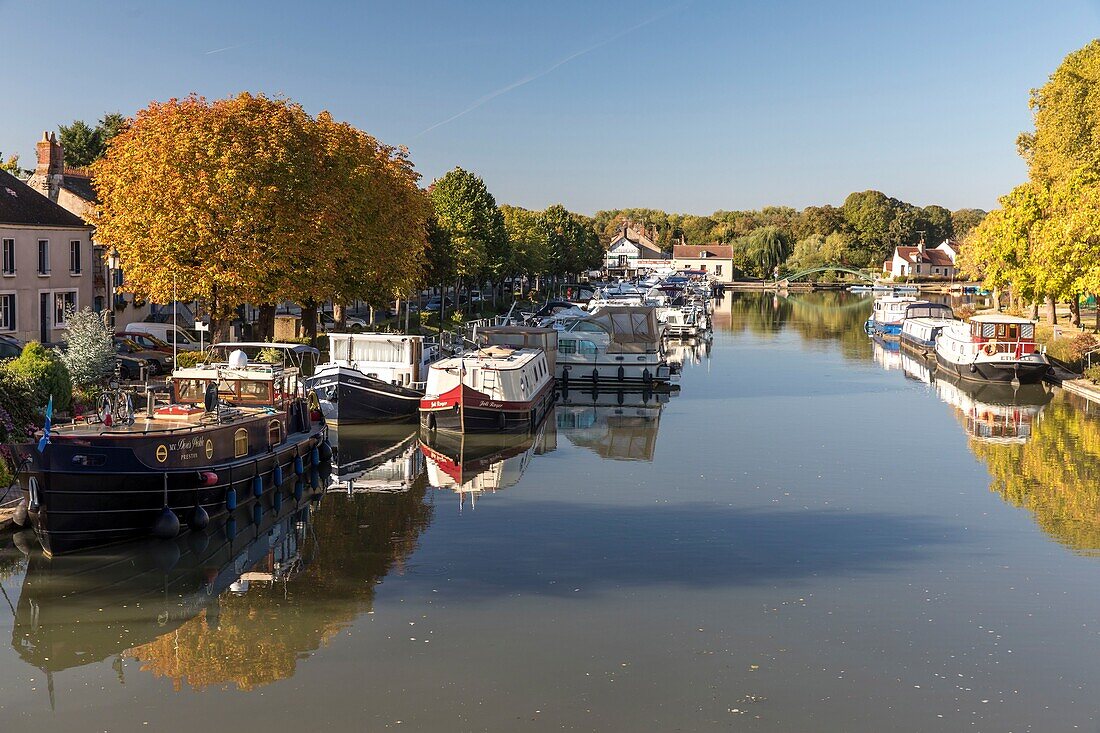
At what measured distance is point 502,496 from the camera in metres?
31.1

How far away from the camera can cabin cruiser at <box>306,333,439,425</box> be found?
133ft

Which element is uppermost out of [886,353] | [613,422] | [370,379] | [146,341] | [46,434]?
[146,341]

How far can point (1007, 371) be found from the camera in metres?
54.5

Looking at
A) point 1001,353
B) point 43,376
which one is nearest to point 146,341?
point 43,376

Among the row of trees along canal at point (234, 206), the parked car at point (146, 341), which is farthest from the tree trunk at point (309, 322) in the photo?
the parked car at point (146, 341)

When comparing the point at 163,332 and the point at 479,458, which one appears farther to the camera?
the point at 163,332

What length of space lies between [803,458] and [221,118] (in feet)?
85.0

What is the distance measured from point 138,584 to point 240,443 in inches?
208

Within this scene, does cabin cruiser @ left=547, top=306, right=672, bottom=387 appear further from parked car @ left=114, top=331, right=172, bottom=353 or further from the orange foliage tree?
parked car @ left=114, top=331, right=172, bottom=353

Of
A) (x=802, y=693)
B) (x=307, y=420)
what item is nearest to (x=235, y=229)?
(x=307, y=420)

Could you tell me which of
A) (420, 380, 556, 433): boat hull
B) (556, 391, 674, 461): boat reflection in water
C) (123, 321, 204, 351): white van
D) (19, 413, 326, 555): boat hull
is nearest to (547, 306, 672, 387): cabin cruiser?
(556, 391, 674, 461): boat reflection in water

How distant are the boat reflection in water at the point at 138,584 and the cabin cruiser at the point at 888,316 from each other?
218 ft

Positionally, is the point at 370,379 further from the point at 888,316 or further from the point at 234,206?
the point at 888,316

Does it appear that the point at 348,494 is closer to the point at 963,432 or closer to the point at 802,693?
the point at 802,693
